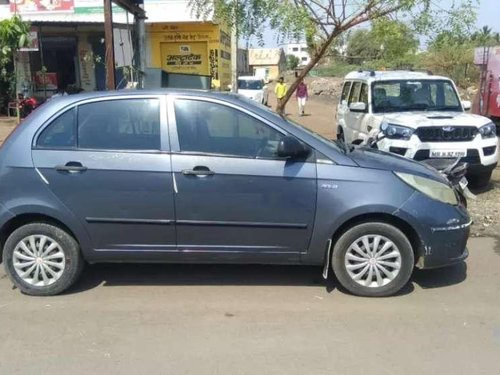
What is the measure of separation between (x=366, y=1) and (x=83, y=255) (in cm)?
492

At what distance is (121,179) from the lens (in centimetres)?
461

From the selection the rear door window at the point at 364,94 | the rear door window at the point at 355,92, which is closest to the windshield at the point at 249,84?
the rear door window at the point at 355,92

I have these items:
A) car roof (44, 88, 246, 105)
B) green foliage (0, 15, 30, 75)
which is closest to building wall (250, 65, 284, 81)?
green foliage (0, 15, 30, 75)

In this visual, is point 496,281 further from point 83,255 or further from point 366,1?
point 366,1

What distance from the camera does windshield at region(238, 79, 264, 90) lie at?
27969 millimetres

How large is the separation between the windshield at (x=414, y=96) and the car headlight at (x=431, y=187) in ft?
15.1

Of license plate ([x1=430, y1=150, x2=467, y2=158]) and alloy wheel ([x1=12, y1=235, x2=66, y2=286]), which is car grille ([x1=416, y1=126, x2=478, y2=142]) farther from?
alloy wheel ([x1=12, y1=235, x2=66, y2=286])

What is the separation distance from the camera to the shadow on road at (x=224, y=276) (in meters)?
5.10

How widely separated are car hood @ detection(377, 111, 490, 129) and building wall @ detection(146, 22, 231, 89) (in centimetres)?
1318

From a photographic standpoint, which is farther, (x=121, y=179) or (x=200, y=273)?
(x=200, y=273)

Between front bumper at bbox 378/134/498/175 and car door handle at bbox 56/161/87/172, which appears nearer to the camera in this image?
car door handle at bbox 56/161/87/172

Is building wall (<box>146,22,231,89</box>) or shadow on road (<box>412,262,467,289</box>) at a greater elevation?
building wall (<box>146,22,231,89</box>)

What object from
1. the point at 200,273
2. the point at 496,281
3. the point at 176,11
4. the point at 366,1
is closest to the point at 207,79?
the point at 366,1

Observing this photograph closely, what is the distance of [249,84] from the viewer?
28.2 meters
